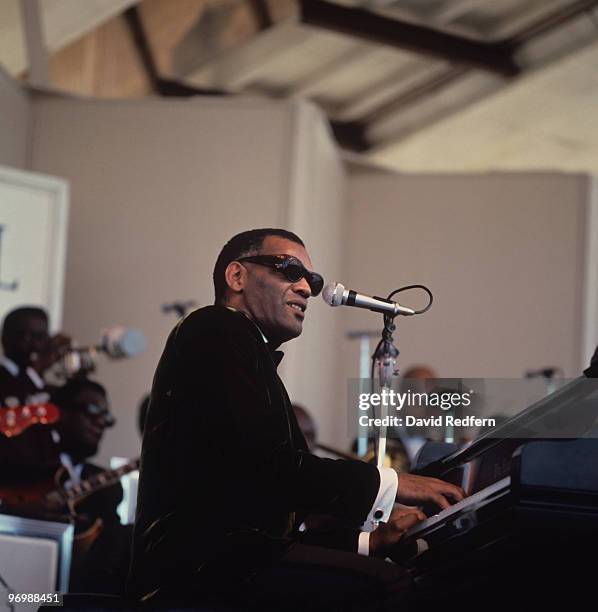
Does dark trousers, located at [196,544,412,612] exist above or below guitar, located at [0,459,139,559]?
above

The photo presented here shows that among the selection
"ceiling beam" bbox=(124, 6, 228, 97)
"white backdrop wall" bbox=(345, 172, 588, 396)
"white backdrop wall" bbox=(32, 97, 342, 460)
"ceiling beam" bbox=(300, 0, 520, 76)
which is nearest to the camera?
"white backdrop wall" bbox=(32, 97, 342, 460)

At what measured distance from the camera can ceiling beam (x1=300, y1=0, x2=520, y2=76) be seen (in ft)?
29.7

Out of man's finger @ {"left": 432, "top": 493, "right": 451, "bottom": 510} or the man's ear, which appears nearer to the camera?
man's finger @ {"left": 432, "top": 493, "right": 451, "bottom": 510}

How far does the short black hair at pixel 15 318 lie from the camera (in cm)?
530

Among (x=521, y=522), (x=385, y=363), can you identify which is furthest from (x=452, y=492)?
(x=385, y=363)

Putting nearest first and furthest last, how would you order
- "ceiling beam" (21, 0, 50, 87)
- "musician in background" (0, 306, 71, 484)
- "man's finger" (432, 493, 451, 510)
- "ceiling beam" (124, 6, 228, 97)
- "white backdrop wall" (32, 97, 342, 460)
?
1. "man's finger" (432, 493, 451, 510)
2. "musician in background" (0, 306, 71, 484)
3. "white backdrop wall" (32, 97, 342, 460)
4. "ceiling beam" (21, 0, 50, 87)
5. "ceiling beam" (124, 6, 228, 97)

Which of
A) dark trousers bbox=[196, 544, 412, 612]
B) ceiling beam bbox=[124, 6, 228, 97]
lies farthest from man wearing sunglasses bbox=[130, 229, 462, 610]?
ceiling beam bbox=[124, 6, 228, 97]

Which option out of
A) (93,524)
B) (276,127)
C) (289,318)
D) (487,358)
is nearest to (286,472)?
(289,318)

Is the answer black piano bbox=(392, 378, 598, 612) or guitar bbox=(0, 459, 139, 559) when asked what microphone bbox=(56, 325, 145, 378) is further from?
black piano bbox=(392, 378, 598, 612)

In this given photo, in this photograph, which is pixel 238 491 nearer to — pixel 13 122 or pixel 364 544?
pixel 364 544

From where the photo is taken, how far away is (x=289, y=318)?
8.61 ft

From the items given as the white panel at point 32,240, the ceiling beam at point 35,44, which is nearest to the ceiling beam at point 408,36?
the ceiling beam at point 35,44

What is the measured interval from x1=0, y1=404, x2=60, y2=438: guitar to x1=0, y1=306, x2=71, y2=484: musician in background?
5 centimetres

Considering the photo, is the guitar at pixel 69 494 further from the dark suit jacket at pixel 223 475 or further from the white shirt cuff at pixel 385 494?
the white shirt cuff at pixel 385 494
